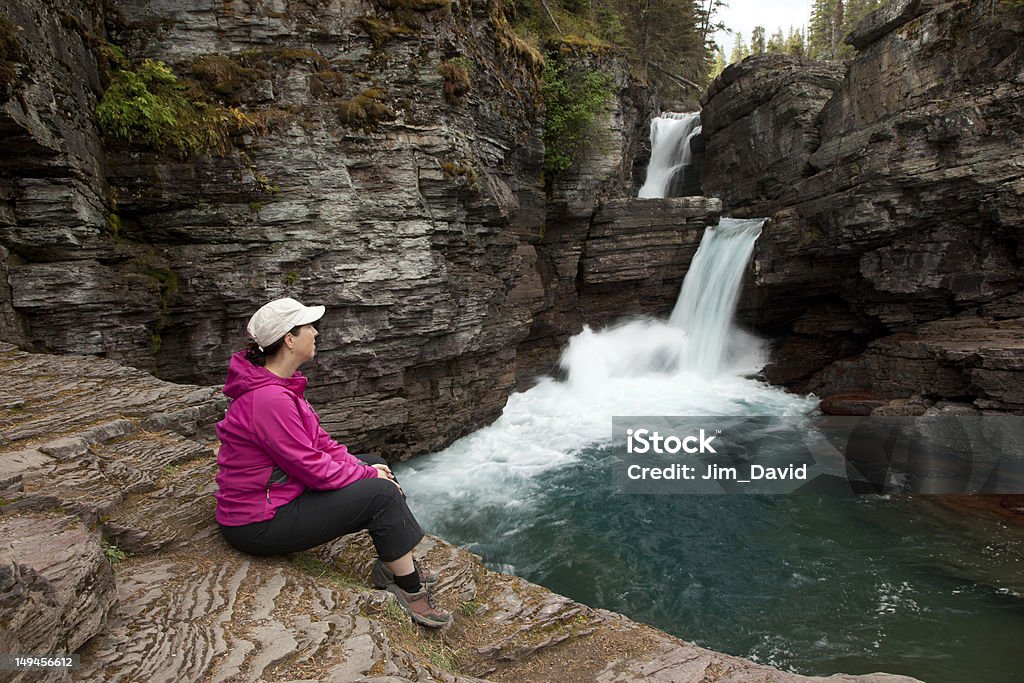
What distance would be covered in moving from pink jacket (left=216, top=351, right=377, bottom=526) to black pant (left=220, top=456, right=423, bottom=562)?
0.23 feet

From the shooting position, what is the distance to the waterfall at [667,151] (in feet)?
83.6

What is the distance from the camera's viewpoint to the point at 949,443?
40.8ft

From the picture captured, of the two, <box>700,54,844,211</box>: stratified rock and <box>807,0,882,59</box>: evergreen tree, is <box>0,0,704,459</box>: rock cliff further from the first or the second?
<box>807,0,882,59</box>: evergreen tree

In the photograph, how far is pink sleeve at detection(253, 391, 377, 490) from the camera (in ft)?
10.5

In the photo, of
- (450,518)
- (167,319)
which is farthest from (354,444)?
(167,319)

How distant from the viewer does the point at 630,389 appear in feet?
62.8

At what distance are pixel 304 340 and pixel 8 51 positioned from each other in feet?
24.7

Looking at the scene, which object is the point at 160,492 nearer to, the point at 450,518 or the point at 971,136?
the point at 450,518

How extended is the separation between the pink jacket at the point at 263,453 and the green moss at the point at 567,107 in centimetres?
1480

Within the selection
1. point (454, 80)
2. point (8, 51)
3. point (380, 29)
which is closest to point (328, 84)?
point (380, 29)

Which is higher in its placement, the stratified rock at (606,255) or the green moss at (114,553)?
the stratified rock at (606,255)

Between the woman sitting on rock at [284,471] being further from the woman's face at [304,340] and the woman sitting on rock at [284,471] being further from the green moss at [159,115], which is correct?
the green moss at [159,115]

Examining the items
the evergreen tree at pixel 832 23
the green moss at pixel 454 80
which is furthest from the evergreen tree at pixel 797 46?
the green moss at pixel 454 80

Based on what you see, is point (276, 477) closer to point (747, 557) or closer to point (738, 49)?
point (747, 557)
